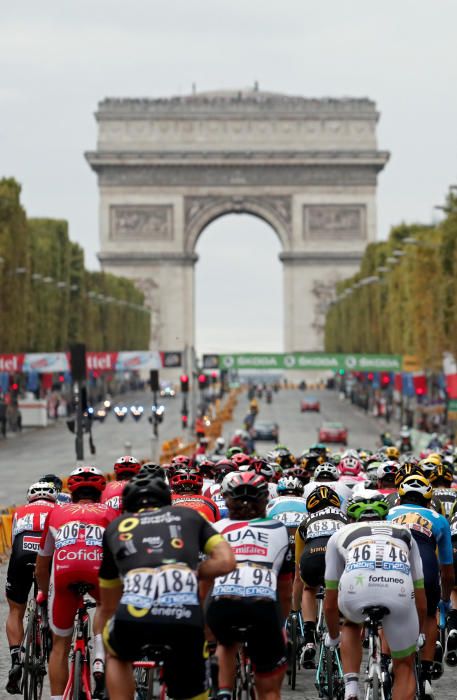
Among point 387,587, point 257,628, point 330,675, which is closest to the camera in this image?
point 257,628

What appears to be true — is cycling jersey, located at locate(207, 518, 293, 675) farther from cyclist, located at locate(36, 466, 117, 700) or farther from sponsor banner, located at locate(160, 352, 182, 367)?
sponsor banner, located at locate(160, 352, 182, 367)

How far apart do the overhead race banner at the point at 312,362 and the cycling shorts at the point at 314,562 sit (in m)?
77.0

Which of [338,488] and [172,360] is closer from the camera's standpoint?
[338,488]

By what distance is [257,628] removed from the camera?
1051cm

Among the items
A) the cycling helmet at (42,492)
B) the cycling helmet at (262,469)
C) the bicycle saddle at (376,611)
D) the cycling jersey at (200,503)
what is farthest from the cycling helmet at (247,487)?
the cycling helmet at (262,469)

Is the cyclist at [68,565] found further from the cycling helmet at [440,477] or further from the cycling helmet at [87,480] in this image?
the cycling helmet at [440,477]

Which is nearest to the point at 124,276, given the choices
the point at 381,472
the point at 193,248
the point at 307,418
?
the point at 193,248

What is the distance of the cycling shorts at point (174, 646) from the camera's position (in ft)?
30.2

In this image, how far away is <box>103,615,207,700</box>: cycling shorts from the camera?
922cm

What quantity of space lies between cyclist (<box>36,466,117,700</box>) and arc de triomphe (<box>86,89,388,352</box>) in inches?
5178

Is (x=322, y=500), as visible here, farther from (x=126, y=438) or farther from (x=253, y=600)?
(x=126, y=438)

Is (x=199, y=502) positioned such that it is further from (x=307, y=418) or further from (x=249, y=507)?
(x=307, y=418)

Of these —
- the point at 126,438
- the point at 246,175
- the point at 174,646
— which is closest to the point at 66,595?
the point at 174,646

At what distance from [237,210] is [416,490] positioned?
13535 centimetres
